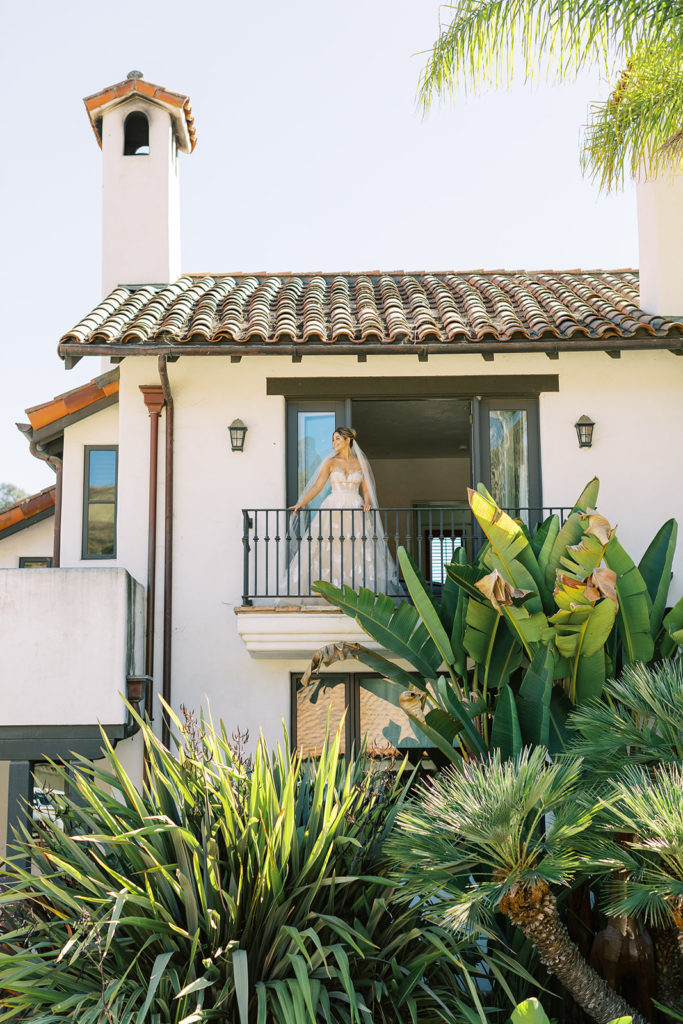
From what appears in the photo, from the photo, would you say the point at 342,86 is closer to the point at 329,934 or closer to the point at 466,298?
the point at 466,298

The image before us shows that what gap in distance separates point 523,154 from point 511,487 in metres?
3.60

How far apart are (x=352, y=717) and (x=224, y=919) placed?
15.7 feet

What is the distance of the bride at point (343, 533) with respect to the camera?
11000 millimetres

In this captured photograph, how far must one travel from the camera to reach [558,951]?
227 inches

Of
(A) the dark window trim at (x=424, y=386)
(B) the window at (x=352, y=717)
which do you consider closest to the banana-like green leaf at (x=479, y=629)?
(B) the window at (x=352, y=717)

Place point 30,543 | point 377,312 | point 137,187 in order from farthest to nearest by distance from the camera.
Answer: point 30,543
point 137,187
point 377,312

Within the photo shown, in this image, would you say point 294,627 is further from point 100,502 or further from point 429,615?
point 100,502

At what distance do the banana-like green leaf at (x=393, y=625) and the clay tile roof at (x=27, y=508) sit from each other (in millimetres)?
6615

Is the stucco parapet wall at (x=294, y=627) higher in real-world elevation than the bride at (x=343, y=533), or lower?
lower

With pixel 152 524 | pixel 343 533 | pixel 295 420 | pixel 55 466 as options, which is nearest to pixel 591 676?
pixel 343 533

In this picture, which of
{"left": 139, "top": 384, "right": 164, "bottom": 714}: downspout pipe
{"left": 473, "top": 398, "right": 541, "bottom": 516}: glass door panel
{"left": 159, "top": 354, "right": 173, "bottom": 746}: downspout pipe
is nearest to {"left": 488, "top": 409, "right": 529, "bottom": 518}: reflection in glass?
{"left": 473, "top": 398, "right": 541, "bottom": 516}: glass door panel

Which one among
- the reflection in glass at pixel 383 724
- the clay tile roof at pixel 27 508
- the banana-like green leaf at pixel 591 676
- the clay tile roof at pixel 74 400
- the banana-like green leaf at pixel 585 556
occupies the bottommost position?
the reflection in glass at pixel 383 724

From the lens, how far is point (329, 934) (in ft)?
21.0

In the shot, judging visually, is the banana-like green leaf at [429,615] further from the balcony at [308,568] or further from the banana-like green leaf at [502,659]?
the balcony at [308,568]
